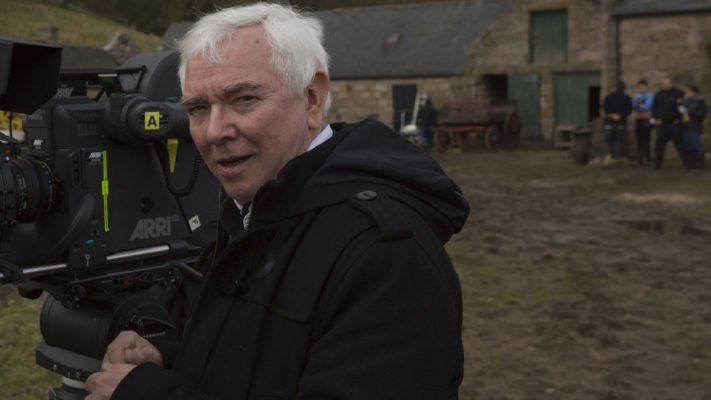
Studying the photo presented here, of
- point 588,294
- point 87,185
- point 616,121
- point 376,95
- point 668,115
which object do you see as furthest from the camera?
point 376,95

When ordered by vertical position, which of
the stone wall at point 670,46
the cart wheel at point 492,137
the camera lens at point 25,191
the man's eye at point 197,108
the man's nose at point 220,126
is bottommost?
the cart wheel at point 492,137

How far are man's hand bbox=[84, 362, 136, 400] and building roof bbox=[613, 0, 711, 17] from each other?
22.6 meters

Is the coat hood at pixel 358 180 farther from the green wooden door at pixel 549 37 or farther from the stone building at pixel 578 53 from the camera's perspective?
the green wooden door at pixel 549 37

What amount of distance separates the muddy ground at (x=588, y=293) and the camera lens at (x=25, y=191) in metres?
2.92

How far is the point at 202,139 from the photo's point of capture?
2.07 m

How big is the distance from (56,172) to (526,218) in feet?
31.3

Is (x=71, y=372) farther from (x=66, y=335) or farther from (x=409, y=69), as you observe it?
(x=409, y=69)

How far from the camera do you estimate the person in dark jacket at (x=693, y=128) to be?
1788 centimetres

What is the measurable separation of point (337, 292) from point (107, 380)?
22.0 inches

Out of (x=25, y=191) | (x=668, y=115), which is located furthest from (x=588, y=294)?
(x=668, y=115)

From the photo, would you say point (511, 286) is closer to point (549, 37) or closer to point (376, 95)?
point (549, 37)

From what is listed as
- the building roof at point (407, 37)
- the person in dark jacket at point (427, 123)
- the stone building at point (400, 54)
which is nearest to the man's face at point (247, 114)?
the person in dark jacket at point (427, 123)

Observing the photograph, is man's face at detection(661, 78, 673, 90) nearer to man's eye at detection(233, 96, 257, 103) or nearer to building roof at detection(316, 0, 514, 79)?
building roof at detection(316, 0, 514, 79)

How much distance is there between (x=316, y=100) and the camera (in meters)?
2.06
